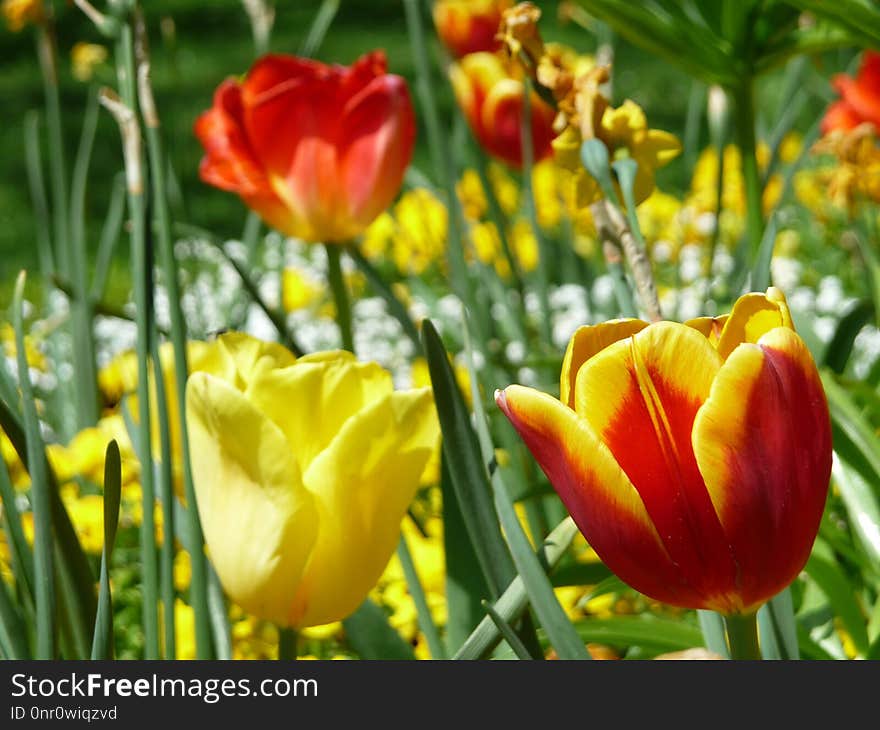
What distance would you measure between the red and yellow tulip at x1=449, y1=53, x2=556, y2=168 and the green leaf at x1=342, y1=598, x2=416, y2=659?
Answer: 2.21 feet

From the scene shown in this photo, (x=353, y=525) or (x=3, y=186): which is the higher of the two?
(x=3, y=186)

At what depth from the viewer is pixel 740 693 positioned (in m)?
0.44

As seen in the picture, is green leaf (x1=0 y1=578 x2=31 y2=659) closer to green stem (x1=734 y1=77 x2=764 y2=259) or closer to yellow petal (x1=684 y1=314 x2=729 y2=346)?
yellow petal (x1=684 y1=314 x2=729 y2=346)

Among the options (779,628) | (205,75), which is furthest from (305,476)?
(205,75)

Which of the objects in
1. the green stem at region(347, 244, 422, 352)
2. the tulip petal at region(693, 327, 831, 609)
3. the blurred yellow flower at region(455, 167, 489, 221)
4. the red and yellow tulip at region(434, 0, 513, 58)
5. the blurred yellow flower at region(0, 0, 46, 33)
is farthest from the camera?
the blurred yellow flower at region(455, 167, 489, 221)

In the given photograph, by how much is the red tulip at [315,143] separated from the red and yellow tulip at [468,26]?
599 millimetres

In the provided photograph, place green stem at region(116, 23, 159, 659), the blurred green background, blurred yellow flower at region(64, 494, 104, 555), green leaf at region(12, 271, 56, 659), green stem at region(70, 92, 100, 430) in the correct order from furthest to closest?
1. the blurred green background
2. green stem at region(70, 92, 100, 430)
3. blurred yellow flower at region(64, 494, 104, 555)
4. green stem at region(116, 23, 159, 659)
5. green leaf at region(12, 271, 56, 659)

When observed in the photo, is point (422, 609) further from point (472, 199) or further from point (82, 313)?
point (472, 199)

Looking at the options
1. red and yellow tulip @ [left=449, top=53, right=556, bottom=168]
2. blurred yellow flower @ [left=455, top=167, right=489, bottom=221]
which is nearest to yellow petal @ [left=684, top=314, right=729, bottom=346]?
red and yellow tulip @ [left=449, top=53, right=556, bottom=168]

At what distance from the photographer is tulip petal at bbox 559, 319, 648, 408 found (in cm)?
47

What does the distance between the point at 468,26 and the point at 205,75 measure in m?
4.64

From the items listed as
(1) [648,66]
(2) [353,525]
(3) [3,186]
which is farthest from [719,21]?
(1) [648,66]

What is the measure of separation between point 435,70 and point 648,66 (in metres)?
1.10

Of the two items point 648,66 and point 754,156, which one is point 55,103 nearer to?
point 754,156
